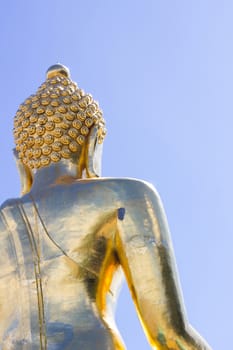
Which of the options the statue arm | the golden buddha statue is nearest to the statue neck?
the golden buddha statue

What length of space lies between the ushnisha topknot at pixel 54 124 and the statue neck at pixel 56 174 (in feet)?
0.14

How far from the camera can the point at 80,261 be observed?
6.50 m

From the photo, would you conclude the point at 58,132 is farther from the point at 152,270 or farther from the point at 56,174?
the point at 152,270

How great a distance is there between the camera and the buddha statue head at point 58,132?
280 inches

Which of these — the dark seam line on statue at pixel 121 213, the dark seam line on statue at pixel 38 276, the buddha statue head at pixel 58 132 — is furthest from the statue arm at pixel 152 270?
the buddha statue head at pixel 58 132

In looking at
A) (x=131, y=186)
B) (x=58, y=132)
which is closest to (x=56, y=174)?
(x=58, y=132)

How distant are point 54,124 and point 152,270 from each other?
1.43 metres

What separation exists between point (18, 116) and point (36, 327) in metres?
1.75

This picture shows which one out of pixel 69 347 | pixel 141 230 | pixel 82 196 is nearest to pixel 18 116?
pixel 82 196

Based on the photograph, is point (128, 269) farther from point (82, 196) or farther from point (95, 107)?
point (95, 107)

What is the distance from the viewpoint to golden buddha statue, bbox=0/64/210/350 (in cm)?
623

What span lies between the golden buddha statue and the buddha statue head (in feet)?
0.05

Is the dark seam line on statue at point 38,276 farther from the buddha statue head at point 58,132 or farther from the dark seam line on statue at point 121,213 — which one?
the dark seam line on statue at point 121,213

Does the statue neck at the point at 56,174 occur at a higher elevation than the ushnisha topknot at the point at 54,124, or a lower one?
lower
